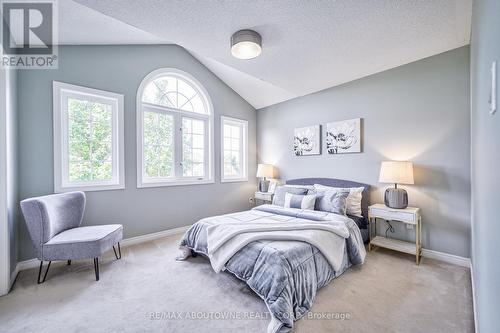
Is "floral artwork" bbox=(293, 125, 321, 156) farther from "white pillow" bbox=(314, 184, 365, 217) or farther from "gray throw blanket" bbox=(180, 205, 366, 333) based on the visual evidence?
"gray throw blanket" bbox=(180, 205, 366, 333)

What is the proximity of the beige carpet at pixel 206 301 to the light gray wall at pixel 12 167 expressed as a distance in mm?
402

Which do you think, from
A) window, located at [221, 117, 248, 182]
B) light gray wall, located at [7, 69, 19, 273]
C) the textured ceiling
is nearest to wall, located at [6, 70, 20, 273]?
light gray wall, located at [7, 69, 19, 273]

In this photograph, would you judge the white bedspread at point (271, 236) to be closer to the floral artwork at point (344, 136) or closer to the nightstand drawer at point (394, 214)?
the nightstand drawer at point (394, 214)

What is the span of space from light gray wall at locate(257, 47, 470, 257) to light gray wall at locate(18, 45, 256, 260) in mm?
2129

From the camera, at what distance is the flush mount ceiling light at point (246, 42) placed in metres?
2.12

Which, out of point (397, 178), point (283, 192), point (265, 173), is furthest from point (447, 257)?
point (265, 173)

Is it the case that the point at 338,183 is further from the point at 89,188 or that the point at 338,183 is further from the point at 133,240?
the point at 89,188

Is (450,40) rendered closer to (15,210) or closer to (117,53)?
(117,53)

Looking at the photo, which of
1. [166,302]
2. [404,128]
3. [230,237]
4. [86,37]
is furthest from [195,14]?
[404,128]

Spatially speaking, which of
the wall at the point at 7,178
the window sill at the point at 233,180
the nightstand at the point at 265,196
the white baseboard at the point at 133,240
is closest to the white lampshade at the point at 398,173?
the nightstand at the point at 265,196

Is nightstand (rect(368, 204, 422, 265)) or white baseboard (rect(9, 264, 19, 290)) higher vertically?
nightstand (rect(368, 204, 422, 265))

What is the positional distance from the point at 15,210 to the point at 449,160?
16.5 feet

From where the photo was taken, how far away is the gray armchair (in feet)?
7.04

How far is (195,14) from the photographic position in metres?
1.88
